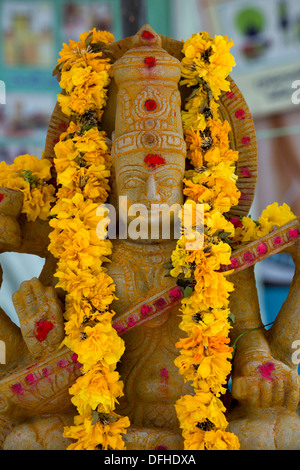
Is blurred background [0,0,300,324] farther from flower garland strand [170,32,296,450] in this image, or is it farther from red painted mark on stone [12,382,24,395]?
flower garland strand [170,32,296,450]

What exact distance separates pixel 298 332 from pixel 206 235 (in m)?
0.60

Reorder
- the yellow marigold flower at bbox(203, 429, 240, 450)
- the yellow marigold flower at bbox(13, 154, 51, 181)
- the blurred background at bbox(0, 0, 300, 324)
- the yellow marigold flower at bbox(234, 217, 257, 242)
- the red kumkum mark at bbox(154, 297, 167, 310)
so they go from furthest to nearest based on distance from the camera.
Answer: the blurred background at bbox(0, 0, 300, 324), the yellow marigold flower at bbox(13, 154, 51, 181), the yellow marigold flower at bbox(234, 217, 257, 242), the red kumkum mark at bbox(154, 297, 167, 310), the yellow marigold flower at bbox(203, 429, 240, 450)

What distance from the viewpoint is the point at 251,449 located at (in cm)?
287

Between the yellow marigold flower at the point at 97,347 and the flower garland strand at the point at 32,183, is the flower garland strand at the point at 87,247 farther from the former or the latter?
the flower garland strand at the point at 32,183

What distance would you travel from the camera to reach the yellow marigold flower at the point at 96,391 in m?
2.88

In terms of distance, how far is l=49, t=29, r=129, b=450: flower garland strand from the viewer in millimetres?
2898

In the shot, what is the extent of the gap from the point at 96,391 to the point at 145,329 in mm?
421

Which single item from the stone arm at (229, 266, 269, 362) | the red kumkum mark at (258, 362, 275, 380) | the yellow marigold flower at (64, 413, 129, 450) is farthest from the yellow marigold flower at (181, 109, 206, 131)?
the yellow marigold flower at (64, 413, 129, 450)

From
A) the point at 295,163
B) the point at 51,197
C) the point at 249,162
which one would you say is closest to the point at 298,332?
the point at 249,162

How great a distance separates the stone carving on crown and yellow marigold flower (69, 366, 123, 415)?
112 millimetres

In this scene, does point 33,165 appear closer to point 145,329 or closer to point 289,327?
point 145,329

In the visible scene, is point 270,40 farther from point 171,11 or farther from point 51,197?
point 51,197

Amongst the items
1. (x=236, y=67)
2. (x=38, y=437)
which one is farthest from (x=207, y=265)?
(x=236, y=67)

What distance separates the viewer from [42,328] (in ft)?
9.91
